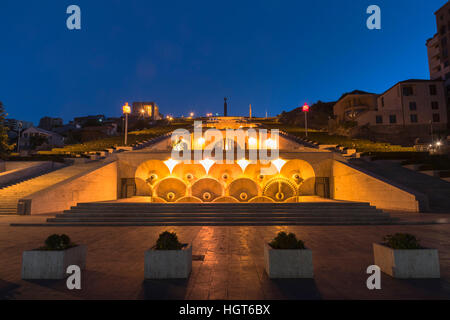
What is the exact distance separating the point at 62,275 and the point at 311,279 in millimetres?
5009

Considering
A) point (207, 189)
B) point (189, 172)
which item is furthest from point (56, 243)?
point (189, 172)

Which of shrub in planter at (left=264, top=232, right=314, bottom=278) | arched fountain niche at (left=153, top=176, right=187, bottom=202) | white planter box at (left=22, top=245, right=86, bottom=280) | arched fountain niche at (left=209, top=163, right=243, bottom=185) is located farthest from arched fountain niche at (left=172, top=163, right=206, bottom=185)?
shrub in planter at (left=264, top=232, right=314, bottom=278)

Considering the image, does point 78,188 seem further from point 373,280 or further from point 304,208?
point 373,280

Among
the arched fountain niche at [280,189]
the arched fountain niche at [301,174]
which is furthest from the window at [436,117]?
the arched fountain niche at [280,189]

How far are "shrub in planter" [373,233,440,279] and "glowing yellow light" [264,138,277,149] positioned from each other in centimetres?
2775

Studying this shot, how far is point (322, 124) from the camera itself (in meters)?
68.5

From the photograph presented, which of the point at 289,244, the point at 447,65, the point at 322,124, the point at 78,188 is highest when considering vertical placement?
the point at 447,65

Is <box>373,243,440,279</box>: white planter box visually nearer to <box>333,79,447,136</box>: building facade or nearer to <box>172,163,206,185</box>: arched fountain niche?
<box>172,163,206,185</box>: arched fountain niche

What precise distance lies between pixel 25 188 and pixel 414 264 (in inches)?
804

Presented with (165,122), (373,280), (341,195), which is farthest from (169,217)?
(165,122)

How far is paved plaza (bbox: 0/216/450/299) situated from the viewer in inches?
163

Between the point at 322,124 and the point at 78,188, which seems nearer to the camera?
the point at 78,188

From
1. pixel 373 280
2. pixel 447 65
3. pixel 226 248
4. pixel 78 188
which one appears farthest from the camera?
pixel 447 65

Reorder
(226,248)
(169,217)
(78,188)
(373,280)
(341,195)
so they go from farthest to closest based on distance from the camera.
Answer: (341,195), (78,188), (169,217), (226,248), (373,280)
